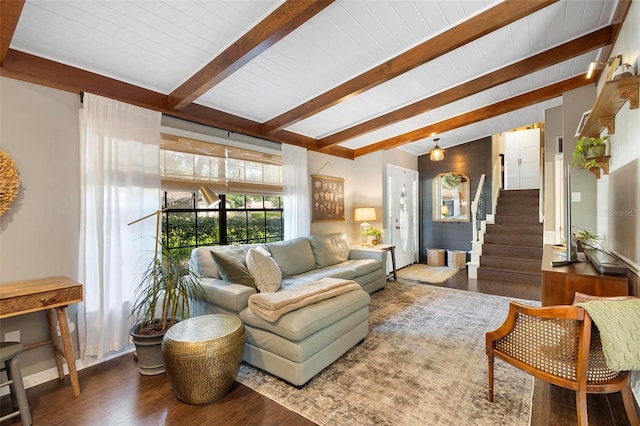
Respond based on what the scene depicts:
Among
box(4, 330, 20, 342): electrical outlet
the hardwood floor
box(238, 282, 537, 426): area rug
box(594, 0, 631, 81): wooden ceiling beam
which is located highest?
box(594, 0, 631, 81): wooden ceiling beam

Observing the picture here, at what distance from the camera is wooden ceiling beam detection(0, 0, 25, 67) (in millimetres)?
1642

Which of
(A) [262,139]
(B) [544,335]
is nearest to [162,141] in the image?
(A) [262,139]

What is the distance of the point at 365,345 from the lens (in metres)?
2.87

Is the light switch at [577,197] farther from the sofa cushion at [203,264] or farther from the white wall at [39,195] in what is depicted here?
the white wall at [39,195]

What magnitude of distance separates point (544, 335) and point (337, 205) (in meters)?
4.06

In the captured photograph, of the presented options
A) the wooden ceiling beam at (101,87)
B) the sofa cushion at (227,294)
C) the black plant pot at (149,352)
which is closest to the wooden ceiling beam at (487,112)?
the wooden ceiling beam at (101,87)

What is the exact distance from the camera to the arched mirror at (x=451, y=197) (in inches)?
270

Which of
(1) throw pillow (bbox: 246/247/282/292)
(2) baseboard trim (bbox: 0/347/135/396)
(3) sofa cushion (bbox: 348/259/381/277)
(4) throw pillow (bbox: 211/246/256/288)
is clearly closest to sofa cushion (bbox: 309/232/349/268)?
(3) sofa cushion (bbox: 348/259/381/277)

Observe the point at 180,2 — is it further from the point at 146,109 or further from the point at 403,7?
the point at 403,7

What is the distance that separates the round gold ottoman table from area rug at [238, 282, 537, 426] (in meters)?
0.32

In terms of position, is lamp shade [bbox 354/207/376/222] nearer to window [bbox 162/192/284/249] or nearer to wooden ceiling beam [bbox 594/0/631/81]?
window [bbox 162/192/284/249]

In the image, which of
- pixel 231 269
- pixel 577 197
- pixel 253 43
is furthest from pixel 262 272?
pixel 577 197

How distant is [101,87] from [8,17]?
91cm

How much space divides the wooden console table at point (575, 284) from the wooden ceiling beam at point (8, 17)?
12.8ft
